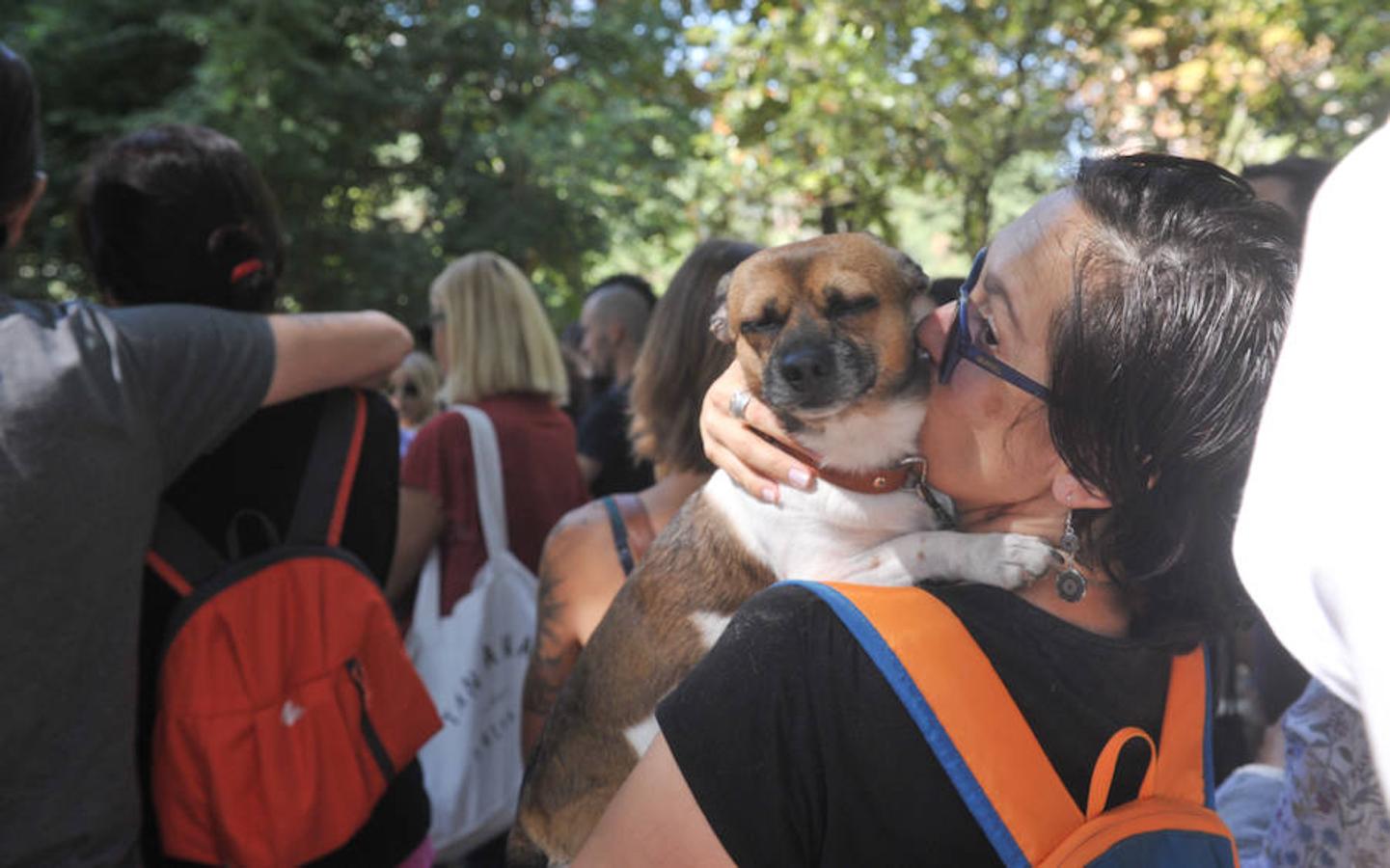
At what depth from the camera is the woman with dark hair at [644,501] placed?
272 centimetres

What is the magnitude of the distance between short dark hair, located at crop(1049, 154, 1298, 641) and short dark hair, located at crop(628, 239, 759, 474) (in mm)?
1386

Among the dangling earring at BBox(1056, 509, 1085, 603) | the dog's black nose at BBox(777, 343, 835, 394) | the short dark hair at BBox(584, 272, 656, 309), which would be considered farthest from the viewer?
the short dark hair at BBox(584, 272, 656, 309)

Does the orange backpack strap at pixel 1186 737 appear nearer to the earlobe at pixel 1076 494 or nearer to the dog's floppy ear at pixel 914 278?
the earlobe at pixel 1076 494

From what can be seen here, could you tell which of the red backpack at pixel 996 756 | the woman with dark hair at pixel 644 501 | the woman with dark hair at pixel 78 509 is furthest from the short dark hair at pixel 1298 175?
the woman with dark hair at pixel 78 509

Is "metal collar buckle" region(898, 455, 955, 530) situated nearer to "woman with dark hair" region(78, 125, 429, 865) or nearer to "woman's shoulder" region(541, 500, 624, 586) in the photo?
"woman's shoulder" region(541, 500, 624, 586)

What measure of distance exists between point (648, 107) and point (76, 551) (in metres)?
11.1

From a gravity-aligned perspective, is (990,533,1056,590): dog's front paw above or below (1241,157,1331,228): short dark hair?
below

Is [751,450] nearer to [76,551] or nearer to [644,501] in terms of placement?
[644,501]

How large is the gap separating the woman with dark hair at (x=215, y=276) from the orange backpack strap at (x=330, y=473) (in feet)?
0.07

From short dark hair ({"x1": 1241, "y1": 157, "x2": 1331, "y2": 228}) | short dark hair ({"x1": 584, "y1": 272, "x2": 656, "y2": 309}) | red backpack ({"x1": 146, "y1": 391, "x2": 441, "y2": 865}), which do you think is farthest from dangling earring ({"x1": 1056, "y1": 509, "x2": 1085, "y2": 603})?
short dark hair ({"x1": 584, "y1": 272, "x2": 656, "y2": 309})

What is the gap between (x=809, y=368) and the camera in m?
2.36

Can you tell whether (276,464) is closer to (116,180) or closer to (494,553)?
(116,180)

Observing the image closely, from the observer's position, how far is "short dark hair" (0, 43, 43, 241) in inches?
73.0

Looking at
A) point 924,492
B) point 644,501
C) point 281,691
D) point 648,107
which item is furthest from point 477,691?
point 648,107
